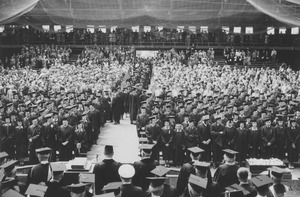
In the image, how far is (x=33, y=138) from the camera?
11211mm

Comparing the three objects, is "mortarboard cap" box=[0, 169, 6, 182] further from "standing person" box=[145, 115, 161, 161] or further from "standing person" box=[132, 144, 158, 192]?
"standing person" box=[145, 115, 161, 161]

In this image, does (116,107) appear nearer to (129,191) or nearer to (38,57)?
(129,191)

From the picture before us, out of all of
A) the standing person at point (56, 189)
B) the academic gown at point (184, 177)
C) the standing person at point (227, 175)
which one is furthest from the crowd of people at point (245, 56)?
the standing person at point (56, 189)

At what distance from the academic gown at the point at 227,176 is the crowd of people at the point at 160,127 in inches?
0.7

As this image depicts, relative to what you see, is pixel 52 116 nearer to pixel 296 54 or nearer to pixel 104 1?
pixel 104 1

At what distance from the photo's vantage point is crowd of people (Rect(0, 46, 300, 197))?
6848mm

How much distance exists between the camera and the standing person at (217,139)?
38.0 feet

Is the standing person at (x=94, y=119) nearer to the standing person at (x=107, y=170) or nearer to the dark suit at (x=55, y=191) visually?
the standing person at (x=107, y=170)

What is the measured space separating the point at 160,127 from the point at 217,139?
172 centimetres

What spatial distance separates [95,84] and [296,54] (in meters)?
22.1

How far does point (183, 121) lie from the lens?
12945 mm

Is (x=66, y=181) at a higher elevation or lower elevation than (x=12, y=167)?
lower

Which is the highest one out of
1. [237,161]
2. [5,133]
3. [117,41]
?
[117,41]

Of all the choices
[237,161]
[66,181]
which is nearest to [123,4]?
[237,161]
